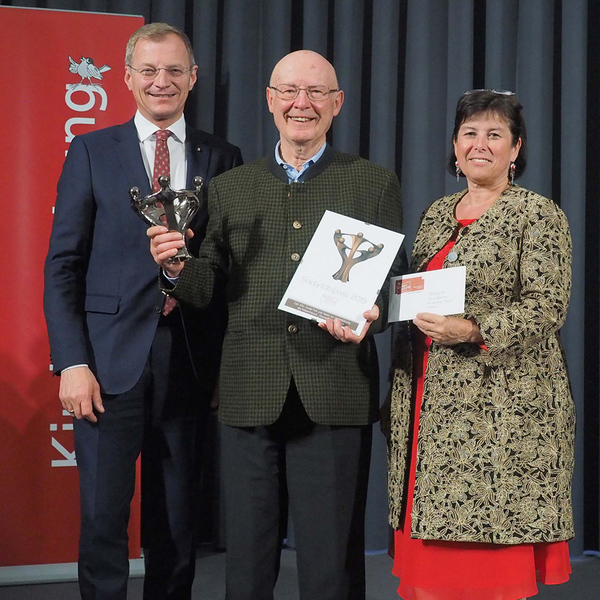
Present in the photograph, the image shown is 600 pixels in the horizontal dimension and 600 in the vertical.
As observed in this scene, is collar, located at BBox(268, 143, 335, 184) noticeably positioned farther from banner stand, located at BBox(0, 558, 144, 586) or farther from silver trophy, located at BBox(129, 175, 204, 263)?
banner stand, located at BBox(0, 558, 144, 586)

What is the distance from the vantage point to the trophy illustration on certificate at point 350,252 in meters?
1.89

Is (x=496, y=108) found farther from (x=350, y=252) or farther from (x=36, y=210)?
(x=36, y=210)

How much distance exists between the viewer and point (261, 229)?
201 cm

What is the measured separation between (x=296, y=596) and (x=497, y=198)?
176cm

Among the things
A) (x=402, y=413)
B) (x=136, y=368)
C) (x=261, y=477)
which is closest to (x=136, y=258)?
(x=136, y=368)

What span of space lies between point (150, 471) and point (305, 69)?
3.88 feet

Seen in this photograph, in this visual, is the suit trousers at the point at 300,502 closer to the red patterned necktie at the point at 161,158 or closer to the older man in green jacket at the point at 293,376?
the older man in green jacket at the point at 293,376

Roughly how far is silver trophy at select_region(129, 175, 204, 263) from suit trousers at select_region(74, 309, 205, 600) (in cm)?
40

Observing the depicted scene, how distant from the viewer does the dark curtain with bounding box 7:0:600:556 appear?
3.50 meters

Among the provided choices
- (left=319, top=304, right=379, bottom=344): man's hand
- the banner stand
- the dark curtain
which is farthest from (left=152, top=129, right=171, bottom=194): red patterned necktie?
the banner stand

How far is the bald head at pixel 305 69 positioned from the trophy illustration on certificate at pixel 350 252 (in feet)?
1.38

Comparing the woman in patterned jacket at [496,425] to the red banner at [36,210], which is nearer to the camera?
the woman in patterned jacket at [496,425]

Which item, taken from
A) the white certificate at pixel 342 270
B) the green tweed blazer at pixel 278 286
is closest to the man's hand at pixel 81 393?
the green tweed blazer at pixel 278 286

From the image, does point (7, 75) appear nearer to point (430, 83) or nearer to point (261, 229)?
point (261, 229)
